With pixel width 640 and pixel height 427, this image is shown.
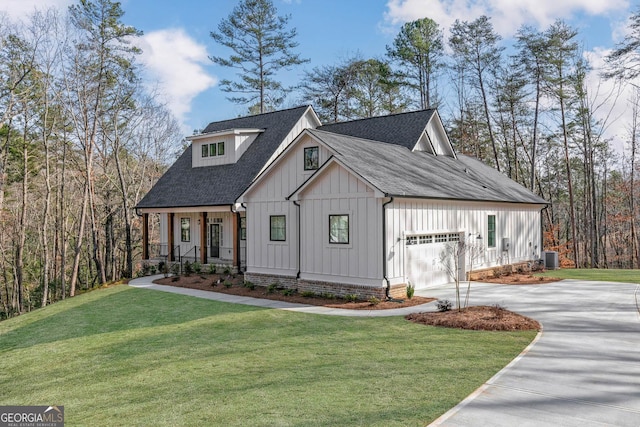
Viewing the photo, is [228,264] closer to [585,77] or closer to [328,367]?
[328,367]

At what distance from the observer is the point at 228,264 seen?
1923 cm

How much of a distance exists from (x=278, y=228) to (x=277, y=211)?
588mm

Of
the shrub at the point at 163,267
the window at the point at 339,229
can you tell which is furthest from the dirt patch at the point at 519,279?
the shrub at the point at 163,267

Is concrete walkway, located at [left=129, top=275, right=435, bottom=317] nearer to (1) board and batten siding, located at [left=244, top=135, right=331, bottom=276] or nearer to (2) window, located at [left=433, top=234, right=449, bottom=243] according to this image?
(1) board and batten siding, located at [left=244, top=135, right=331, bottom=276]

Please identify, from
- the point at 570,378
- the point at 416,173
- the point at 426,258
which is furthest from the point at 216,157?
the point at 570,378

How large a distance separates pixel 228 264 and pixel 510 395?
1512 cm

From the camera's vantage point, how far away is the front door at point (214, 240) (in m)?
21.1

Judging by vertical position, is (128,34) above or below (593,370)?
above

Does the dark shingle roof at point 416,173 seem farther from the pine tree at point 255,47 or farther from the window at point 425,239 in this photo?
the pine tree at point 255,47

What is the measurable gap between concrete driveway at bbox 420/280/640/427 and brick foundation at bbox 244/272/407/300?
3.09 meters

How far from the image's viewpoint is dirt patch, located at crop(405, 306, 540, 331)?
29.5ft

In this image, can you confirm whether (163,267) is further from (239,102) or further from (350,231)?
(239,102)

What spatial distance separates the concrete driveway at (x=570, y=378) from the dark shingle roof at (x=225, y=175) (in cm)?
1243

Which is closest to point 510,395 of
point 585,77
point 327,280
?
point 327,280
